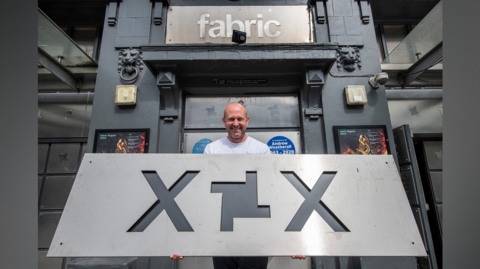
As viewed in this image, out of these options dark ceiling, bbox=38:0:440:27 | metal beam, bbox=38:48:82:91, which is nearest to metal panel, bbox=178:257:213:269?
metal beam, bbox=38:48:82:91

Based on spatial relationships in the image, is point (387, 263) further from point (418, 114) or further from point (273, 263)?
point (418, 114)

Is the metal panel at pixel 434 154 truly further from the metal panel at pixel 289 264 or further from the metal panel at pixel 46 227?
the metal panel at pixel 46 227

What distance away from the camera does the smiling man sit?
2547mm

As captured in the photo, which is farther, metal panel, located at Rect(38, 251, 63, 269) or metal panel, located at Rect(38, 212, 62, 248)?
metal panel, located at Rect(38, 212, 62, 248)

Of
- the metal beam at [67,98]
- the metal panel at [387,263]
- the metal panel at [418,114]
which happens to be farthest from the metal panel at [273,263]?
the metal beam at [67,98]

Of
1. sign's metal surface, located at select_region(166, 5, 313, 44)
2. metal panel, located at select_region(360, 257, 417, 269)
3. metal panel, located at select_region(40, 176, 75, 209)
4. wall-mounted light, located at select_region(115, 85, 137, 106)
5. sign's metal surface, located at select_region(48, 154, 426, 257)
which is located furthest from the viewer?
metal panel, located at select_region(40, 176, 75, 209)

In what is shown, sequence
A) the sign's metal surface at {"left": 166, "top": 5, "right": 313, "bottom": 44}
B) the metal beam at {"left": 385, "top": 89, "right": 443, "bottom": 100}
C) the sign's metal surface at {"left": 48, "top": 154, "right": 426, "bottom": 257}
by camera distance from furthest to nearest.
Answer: the metal beam at {"left": 385, "top": 89, "right": 443, "bottom": 100} < the sign's metal surface at {"left": 166, "top": 5, "right": 313, "bottom": 44} < the sign's metal surface at {"left": 48, "top": 154, "right": 426, "bottom": 257}

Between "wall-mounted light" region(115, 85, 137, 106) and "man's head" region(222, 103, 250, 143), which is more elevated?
"wall-mounted light" region(115, 85, 137, 106)

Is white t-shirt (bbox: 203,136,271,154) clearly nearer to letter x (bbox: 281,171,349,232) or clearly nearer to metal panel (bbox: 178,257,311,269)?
letter x (bbox: 281,171,349,232)

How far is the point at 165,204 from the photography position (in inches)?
63.4

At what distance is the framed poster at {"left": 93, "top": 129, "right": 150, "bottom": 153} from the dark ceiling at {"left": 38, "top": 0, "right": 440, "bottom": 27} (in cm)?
280

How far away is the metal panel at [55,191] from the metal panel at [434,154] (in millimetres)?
7542

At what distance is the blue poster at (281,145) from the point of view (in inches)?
147
